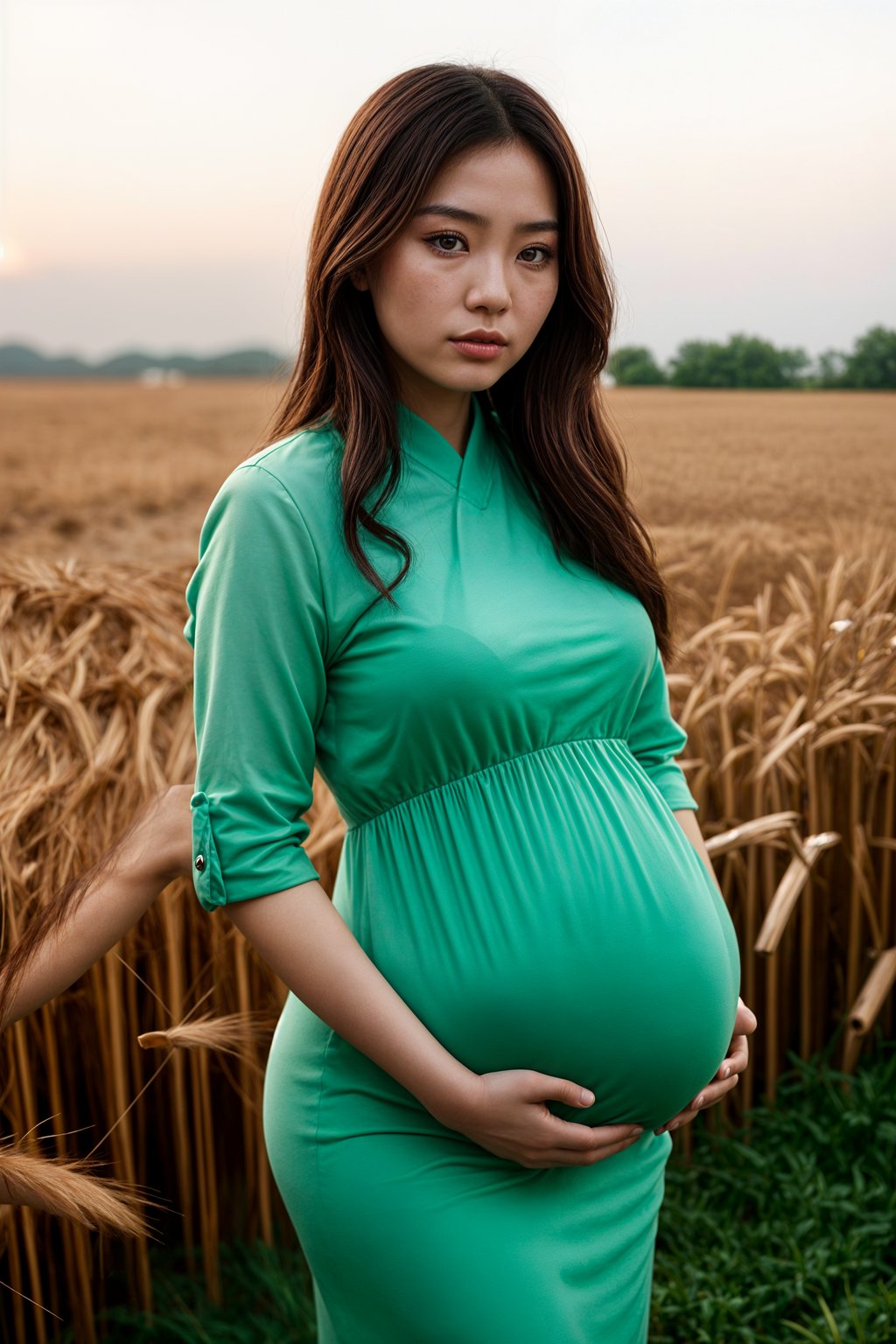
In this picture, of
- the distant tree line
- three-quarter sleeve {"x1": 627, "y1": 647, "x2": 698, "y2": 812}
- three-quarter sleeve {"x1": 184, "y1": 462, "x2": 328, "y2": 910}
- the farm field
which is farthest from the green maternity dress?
the distant tree line

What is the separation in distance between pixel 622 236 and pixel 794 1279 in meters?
1.95

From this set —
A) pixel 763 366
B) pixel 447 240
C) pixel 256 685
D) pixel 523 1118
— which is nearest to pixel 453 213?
pixel 447 240

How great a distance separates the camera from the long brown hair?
934mm

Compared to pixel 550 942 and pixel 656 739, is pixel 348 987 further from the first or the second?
pixel 656 739

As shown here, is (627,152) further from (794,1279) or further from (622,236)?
(794,1279)

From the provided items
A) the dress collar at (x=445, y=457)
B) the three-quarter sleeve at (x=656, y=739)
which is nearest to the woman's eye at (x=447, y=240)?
the dress collar at (x=445, y=457)

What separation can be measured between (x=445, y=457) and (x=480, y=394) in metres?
0.16

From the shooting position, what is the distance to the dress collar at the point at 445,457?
3.37 ft

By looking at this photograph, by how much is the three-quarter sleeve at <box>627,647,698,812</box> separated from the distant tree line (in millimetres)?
1445

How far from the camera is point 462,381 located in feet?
3.19

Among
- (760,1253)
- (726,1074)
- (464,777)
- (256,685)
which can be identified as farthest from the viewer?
(760,1253)

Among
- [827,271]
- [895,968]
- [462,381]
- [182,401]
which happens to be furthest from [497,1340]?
[182,401]

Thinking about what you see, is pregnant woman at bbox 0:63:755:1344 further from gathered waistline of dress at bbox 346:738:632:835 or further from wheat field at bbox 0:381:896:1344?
wheat field at bbox 0:381:896:1344

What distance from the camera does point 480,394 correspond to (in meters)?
1.16
